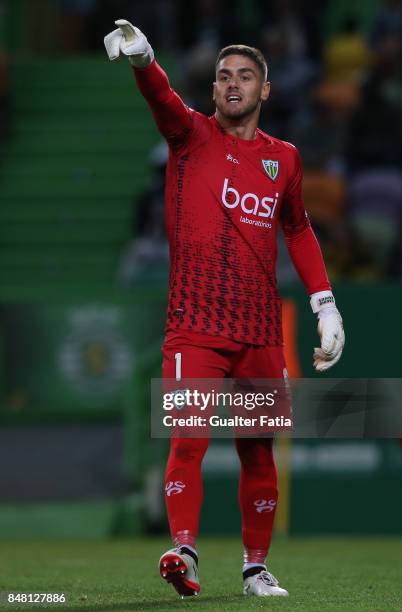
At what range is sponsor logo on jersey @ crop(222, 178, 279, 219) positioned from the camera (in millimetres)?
5883

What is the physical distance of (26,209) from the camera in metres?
16.0

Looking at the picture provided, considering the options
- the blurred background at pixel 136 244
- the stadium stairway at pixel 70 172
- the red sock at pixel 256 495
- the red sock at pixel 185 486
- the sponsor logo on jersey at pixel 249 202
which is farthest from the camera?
the stadium stairway at pixel 70 172

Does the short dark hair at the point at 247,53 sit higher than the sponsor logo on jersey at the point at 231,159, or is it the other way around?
the short dark hair at the point at 247,53

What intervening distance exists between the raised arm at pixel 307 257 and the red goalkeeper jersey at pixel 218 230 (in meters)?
0.18

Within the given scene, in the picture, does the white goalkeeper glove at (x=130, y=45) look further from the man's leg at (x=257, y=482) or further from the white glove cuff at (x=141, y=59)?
the man's leg at (x=257, y=482)

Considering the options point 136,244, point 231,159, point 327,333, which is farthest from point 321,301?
point 136,244

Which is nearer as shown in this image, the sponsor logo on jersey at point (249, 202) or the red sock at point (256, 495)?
the sponsor logo on jersey at point (249, 202)

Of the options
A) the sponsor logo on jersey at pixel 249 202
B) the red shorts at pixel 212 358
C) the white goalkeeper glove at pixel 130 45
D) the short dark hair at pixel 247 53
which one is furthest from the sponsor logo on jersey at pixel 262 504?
the white goalkeeper glove at pixel 130 45

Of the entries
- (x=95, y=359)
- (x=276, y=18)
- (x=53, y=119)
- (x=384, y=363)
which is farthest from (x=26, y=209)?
(x=384, y=363)

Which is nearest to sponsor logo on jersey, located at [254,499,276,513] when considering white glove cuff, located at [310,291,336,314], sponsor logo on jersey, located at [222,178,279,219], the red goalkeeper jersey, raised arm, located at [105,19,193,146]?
the red goalkeeper jersey

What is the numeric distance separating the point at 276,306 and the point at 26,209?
403 inches

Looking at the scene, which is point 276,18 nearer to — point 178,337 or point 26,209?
point 26,209

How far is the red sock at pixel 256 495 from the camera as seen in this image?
6.00m

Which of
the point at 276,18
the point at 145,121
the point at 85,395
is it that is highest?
the point at 276,18
